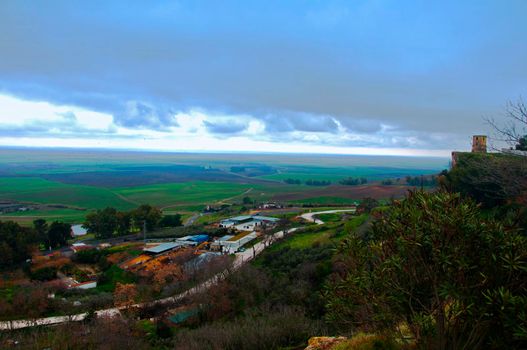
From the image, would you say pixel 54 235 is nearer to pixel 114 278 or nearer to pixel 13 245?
pixel 13 245

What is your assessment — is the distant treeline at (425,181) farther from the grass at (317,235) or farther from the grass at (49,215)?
the grass at (49,215)

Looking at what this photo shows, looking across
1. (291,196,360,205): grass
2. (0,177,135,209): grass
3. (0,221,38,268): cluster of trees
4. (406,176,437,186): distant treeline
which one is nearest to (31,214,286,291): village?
(0,221,38,268): cluster of trees

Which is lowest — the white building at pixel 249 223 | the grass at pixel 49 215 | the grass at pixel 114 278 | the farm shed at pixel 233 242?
the grass at pixel 49 215

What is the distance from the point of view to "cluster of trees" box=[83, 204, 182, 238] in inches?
1398

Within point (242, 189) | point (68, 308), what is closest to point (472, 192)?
point (68, 308)

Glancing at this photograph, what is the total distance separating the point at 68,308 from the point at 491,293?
58.8 ft

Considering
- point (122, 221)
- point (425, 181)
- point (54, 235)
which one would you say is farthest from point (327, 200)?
point (54, 235)

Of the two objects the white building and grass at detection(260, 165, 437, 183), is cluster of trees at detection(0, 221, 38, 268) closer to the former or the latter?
the white building

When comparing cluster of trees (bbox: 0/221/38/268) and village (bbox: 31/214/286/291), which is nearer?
village (bbox: 31/214/286/291)

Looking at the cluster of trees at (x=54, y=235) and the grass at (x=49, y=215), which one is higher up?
the cluster of trees at (x=54, y=235)

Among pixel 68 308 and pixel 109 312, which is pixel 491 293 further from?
pixel 68 308

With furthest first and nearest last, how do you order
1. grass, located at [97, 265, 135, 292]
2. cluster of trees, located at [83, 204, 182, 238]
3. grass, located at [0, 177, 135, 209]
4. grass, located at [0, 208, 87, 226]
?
grass, located at [0, 177, 135, 209]
grass, located at [0, 208, 87, 226]
cluster of trees, located at [83, 204, 182, 238]
grass, located at [97, 265, 135, 292]

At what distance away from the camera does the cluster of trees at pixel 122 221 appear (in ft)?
116

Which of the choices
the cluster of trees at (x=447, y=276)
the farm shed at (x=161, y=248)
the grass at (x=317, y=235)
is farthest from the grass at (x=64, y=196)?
the cluster of trees at (x=447, y=276)
